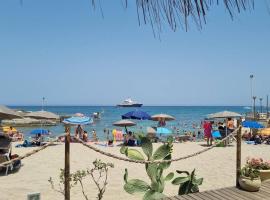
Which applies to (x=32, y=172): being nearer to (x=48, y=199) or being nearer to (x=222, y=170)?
(x=48, y=199)

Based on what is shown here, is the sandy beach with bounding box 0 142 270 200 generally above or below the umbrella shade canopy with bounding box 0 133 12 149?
below

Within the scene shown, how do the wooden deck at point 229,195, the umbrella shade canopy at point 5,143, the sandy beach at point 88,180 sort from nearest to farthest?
the wooden deck at point 229,195 < the sandy beach at point 88,180 < the umbrella shade canopy at point 5,143

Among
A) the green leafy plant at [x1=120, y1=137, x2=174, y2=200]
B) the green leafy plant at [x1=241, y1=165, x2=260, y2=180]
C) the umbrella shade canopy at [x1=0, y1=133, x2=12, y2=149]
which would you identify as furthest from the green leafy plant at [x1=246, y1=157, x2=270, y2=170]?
the umbrella shade canopy at [x1=0, y1=133, x2=12, y2=149]

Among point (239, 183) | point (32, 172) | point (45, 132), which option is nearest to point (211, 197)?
point (239, 183)

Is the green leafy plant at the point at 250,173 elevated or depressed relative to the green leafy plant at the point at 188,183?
elevated

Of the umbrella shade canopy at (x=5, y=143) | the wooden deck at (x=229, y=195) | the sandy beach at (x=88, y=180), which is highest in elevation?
the umbrella shade canopy at (x=5, y=143)

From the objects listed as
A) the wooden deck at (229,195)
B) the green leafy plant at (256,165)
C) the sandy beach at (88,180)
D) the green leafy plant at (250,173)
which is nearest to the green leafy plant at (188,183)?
the wooden deck at (229,195)

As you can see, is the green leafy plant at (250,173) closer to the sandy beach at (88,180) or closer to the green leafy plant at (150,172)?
the green leafy plant at (150,172)

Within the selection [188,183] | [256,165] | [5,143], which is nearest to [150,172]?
[188,183]

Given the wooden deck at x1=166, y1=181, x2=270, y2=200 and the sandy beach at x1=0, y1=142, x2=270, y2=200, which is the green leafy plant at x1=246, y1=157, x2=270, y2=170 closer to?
the wooden deck at x1=166, y1=181, x2=270, y2=200

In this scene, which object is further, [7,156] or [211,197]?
[7,156]

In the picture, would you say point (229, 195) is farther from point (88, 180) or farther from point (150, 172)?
point (88, 180)

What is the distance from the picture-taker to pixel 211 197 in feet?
18.5

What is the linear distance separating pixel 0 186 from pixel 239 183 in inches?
241
